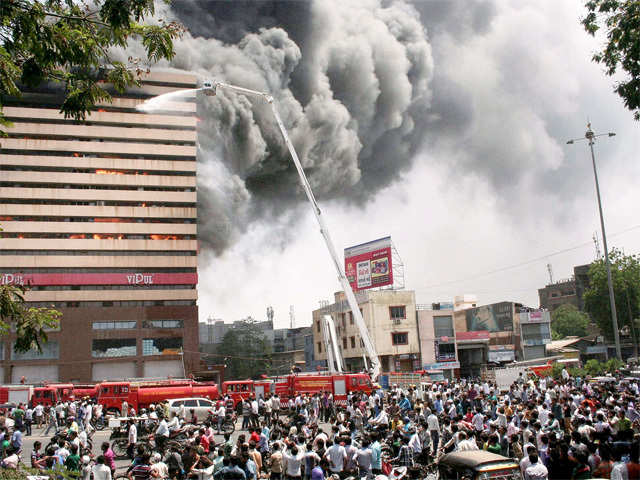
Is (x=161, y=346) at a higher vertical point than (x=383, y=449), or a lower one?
higher

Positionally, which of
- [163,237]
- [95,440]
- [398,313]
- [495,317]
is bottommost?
[95,440]

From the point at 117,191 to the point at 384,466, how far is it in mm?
67257

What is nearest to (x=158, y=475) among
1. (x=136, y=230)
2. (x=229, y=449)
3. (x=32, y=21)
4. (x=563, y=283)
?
(x=229, y=449)

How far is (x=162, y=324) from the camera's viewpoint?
71438mm

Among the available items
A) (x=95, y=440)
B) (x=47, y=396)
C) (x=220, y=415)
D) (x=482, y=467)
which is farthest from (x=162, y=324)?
(x=482, y=467)

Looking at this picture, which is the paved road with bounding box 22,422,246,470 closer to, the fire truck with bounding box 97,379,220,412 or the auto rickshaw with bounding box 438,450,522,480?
the fire truck with bounding box 97,379,220,412

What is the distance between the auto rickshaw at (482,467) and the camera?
11.3 meters

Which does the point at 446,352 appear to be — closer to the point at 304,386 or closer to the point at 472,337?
the point at 472,337

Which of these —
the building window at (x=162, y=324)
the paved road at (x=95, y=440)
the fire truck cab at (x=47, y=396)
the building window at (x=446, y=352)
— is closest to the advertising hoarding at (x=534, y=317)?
the building window at (x=446, y=352)

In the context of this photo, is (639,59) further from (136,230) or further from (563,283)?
(563,283)

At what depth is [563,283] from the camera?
382 ft

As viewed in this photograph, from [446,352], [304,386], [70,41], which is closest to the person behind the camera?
[70,41]

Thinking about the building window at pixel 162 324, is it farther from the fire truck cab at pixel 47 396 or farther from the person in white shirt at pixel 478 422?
the person in white shirt at pixel 478 422

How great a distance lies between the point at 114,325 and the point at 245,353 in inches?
943
